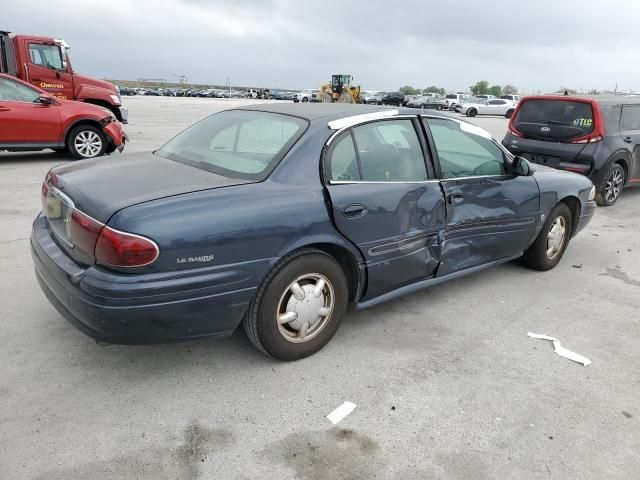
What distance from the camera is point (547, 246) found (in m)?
4.80

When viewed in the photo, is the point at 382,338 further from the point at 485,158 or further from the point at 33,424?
the point at 33,424

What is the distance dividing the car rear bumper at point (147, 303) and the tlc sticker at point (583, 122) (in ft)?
22.1

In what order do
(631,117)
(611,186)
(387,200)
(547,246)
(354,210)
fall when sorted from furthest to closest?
(631,117) < (611,186) < (547,246) < (387,200) < (354,210)

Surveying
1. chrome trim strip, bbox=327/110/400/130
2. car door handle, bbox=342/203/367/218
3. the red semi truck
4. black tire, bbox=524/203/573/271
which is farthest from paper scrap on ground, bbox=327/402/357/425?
the red semi truck

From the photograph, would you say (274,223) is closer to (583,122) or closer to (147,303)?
(147,303)

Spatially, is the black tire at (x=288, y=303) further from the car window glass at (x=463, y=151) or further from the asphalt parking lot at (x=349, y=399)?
the car window glass at (x=463, y=151)

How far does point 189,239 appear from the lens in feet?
8.21

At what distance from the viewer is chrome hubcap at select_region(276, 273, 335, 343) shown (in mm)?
2967

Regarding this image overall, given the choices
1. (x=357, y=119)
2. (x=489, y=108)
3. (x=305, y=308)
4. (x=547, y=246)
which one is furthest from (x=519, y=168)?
(x=489, y=108)

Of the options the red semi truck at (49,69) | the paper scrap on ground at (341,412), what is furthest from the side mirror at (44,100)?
the paper scrap on ground at (341,412)

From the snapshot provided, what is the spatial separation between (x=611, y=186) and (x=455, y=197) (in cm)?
556

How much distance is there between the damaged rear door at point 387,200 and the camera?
3.13 meters

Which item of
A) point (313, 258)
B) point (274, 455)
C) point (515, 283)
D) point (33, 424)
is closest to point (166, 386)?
point (33, 424)

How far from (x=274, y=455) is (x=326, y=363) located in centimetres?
85
